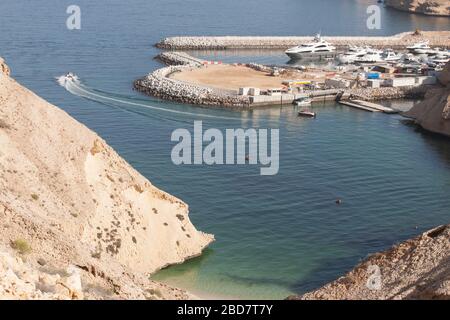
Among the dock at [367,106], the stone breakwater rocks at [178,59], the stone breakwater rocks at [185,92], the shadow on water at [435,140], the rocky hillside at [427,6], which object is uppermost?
the rocky hillside at [427,6]

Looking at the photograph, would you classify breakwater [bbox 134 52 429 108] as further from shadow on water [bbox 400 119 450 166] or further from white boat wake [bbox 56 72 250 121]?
shadow on water [bbox 400 119 450 166]

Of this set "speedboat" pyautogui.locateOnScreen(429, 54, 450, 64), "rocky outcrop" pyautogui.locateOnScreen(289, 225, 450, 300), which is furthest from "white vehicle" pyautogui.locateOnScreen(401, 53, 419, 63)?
"rocky outcrop" pyautogui.locateOnScreen(289, 225, 450, 300)

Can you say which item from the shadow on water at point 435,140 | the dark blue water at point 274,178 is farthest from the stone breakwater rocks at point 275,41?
the shadow on water at point 435,140

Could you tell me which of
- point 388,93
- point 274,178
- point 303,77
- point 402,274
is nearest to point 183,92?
point 303,77

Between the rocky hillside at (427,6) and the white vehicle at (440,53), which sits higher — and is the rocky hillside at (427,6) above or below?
above

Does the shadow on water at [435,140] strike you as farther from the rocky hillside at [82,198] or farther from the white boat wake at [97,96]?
the rocky hillside at [82,198]

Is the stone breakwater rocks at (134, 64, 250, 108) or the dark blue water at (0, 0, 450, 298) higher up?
the stone breakwater rocks at (134, 64, 250, 108)
